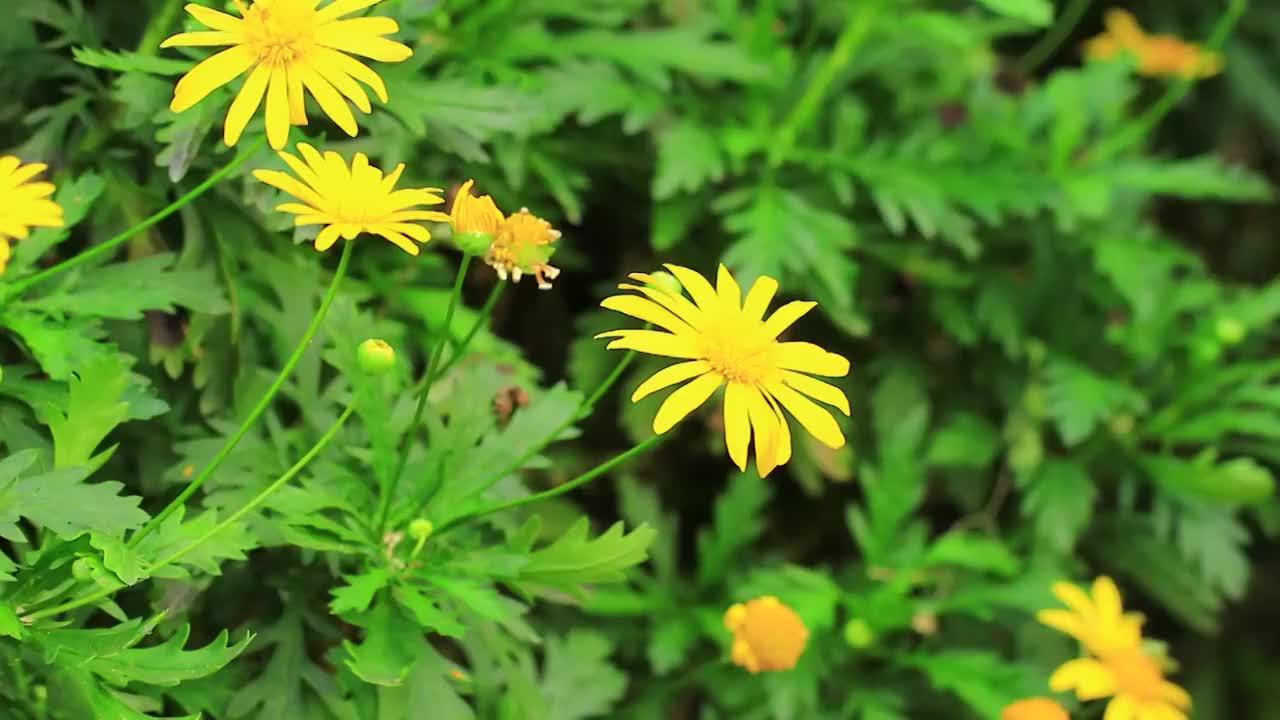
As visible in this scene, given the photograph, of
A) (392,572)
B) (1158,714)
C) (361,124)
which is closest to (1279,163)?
(1158,714)

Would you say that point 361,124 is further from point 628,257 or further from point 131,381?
point 628,257

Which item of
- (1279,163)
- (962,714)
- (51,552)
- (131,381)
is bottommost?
(51,552)

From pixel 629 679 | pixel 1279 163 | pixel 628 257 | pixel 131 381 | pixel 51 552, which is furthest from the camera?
pixel 1279 163

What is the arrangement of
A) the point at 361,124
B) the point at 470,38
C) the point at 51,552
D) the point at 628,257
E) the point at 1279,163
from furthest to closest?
the point at 1279,163
the point at 628,257
the point at 470,38
the point at 361,124
the point at 51,552

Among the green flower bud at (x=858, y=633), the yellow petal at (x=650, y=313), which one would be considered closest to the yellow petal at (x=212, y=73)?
the yellow petal at (x=650, y=313)

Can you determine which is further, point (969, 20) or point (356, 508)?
point (969, 20)

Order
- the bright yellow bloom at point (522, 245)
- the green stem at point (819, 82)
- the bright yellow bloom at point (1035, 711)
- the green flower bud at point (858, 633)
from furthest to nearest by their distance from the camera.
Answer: the green stem at point (819, 82), the green flower bud at point (858, 633), the bright yellow bloom at point (1035, 711), the bright yellow bloom at point (522, 245)

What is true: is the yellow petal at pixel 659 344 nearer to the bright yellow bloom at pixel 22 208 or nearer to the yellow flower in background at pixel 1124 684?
the bright yellow bloom at pixel 22 208
